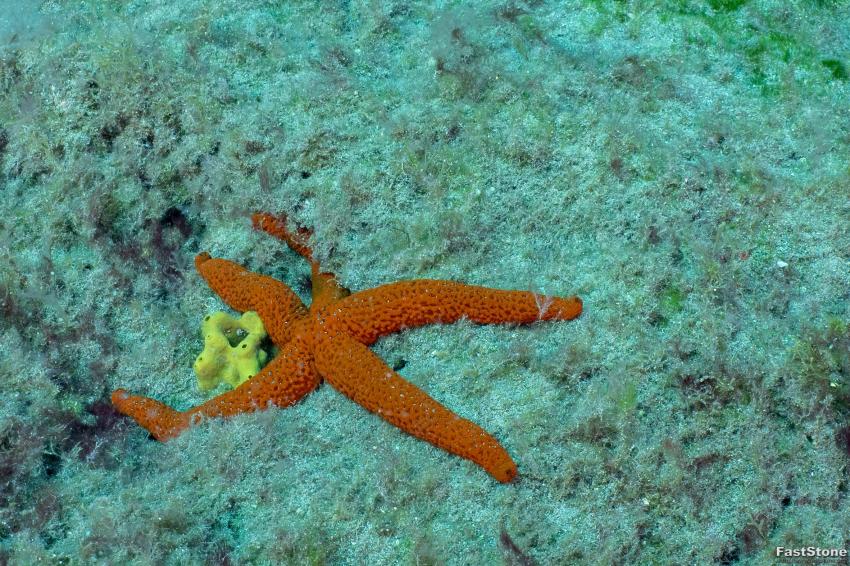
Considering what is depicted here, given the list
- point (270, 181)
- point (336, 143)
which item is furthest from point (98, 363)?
point (336, 143)

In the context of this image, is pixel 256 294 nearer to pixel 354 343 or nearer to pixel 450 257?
pixel 354 343

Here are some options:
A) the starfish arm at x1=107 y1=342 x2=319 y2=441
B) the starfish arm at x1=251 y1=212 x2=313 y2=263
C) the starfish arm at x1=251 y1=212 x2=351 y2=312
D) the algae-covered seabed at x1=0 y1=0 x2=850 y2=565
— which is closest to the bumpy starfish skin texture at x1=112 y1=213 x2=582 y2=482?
the starfish arm at x1=107 y1=342 x2=319 y2=441

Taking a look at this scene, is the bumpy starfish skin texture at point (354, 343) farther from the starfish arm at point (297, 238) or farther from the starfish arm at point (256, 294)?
the starfish arm at point (297, 238)

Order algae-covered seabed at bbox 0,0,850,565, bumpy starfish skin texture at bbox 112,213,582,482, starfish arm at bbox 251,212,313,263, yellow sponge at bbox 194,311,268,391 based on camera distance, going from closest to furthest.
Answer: algae-covered seabed at bbox 0,0,850,565, bumpy starfish skin texture at bbox 112,213,582,482, yellow sponge at bbox 194,311,268,391, starfish arm at bbox 251,212,313,263

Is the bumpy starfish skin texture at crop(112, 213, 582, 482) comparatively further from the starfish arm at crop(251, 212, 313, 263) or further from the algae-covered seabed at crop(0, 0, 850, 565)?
the starfish arm at crop(251, 212, 313, 263)

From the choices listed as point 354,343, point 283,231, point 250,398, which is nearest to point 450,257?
point 354,343

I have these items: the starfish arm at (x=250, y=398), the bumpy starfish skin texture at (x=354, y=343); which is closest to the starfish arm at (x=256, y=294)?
the bumpy starfish skin texture at (x=354, y=343)
